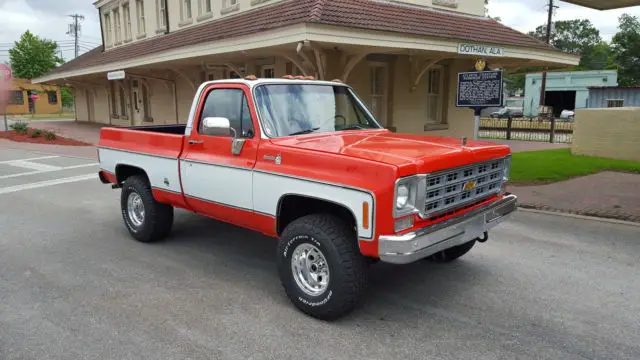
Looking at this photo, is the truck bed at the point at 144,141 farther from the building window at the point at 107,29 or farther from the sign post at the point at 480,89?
the building window at the point at 107,29

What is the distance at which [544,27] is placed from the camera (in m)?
95.8

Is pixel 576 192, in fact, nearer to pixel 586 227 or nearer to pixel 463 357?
pixel 586 227

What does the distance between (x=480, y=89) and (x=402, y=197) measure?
19.6ft

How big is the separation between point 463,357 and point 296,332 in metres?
1.28

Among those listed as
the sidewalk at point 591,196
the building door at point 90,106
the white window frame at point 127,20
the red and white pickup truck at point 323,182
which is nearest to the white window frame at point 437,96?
the sidewalk at point 591,196

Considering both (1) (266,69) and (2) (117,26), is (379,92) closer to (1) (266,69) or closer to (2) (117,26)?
(1) (266,69)

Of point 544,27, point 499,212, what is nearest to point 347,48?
point 499,212

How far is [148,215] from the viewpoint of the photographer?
598 centimetres

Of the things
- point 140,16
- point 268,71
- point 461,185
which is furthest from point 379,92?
point 140,16

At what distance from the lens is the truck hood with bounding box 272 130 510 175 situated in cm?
370

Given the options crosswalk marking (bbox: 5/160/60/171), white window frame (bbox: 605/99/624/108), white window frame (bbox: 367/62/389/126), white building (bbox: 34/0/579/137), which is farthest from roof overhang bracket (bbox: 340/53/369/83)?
white window frame (bbox: 605/99/624/108)

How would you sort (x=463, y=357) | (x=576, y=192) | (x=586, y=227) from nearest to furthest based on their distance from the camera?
(x=463, y=357)
(x=586, y=227)
(x=576, y=192)

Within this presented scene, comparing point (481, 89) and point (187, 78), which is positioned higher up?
point (187, 78)

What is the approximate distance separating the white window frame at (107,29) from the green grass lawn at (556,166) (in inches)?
996
